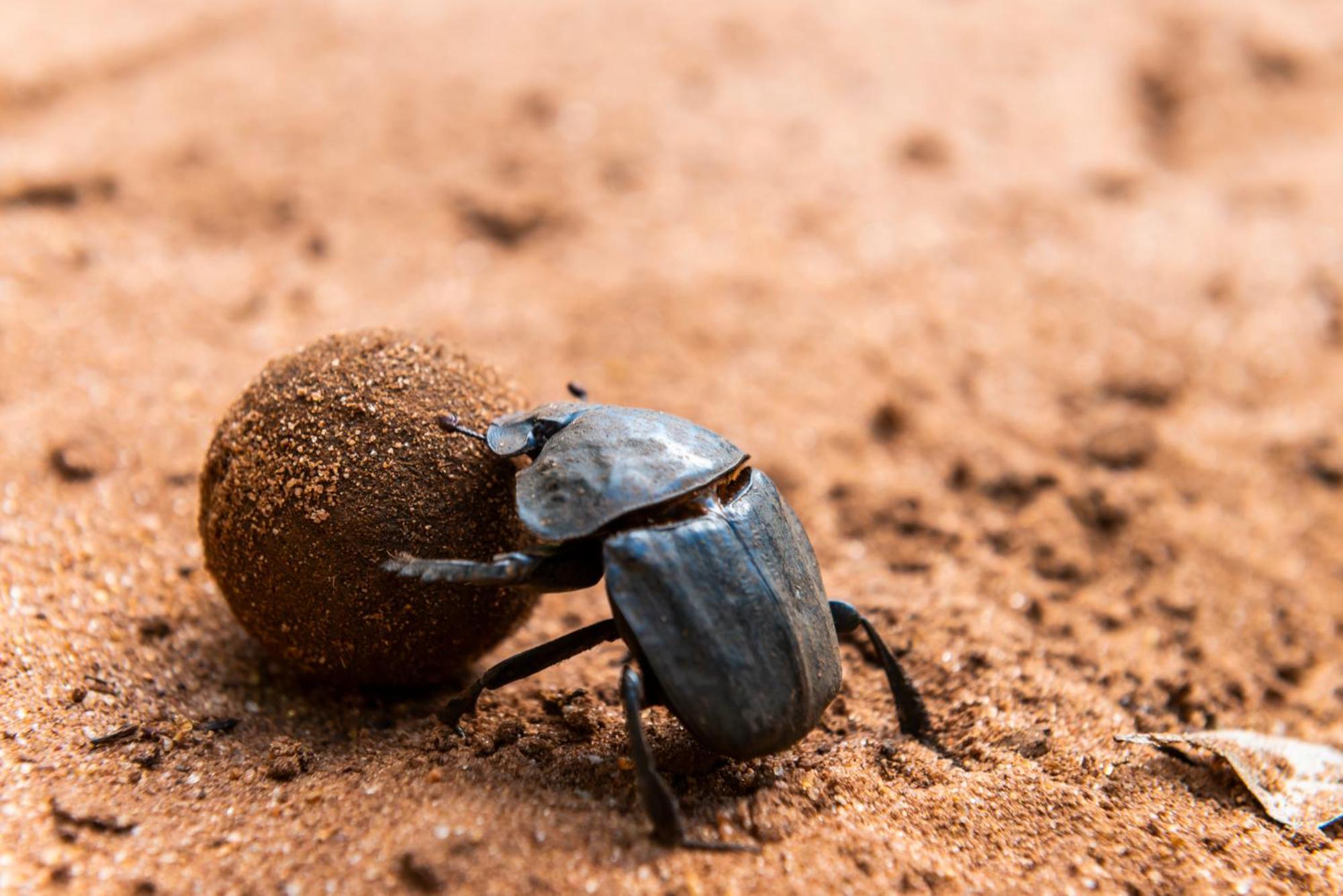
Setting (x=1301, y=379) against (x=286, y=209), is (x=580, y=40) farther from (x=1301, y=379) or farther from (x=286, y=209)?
(x=1301, y=379)

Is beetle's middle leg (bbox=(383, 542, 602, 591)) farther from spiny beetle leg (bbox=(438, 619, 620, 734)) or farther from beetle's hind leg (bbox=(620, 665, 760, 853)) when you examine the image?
beetle's hind leg (bbox=(620, 665, 760, 853))

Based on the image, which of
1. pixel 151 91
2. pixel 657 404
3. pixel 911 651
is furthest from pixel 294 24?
pixel 911 651

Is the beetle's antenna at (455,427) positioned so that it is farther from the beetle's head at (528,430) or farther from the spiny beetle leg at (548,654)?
the spiny beetle leg at (548,654)

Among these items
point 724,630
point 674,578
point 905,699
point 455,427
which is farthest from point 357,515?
point 905,699

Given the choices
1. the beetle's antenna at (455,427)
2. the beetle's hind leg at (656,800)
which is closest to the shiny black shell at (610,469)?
the beetle's antenna at (455,427)

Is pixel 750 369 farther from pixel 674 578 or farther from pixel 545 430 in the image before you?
pixel 674 578

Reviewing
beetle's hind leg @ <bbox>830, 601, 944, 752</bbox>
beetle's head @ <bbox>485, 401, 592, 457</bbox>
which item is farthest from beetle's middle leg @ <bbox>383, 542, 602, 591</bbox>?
beetle's hind leg @ <bbox>830, 601, 944, 752</bbox>

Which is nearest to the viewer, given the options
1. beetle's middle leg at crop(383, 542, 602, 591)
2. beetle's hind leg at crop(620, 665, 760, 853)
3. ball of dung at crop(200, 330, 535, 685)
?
beetle's hind leg at crop(620, 665, 760, 853)
